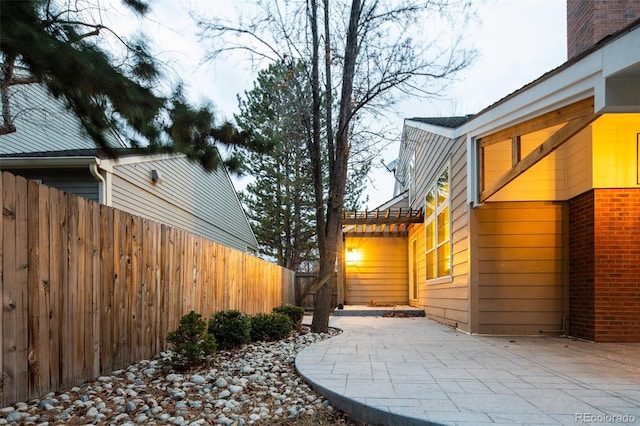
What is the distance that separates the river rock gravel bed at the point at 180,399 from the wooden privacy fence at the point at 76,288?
15 cm

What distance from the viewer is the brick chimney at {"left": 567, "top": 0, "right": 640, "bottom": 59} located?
9.22m

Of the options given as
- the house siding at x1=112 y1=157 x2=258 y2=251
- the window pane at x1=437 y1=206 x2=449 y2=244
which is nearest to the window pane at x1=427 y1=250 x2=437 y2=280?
the window pane at x1=437 y1=206 x2=449 y2=244

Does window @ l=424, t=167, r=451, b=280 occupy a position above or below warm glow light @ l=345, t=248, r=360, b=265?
above

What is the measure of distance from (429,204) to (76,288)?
8128 millimetres

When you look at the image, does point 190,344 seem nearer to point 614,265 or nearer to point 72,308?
point 72,308

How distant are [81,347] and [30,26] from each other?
7.33 feet

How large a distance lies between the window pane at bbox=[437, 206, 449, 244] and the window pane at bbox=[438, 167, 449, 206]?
0.23 metres

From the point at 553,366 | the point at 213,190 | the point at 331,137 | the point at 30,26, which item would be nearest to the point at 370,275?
the point at 213,190

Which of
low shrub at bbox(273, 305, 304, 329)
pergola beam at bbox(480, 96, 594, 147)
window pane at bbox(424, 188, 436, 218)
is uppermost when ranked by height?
pergola beam at bbox(480, 96, 594, 147)

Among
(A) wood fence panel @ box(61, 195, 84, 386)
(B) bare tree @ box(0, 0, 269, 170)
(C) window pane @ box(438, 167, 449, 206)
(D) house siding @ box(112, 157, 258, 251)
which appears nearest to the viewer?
(B) bare tree @ box(0, 0, 269, 170)

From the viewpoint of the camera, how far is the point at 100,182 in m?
7.50

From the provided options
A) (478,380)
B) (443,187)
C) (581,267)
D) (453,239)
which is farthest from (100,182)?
(581,267)

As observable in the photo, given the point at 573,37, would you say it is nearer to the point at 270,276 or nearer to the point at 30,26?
the point at 270,276

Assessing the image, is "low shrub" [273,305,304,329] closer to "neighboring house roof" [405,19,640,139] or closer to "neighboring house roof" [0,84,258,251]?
"neighboring house roof" [0,84,258,251]
